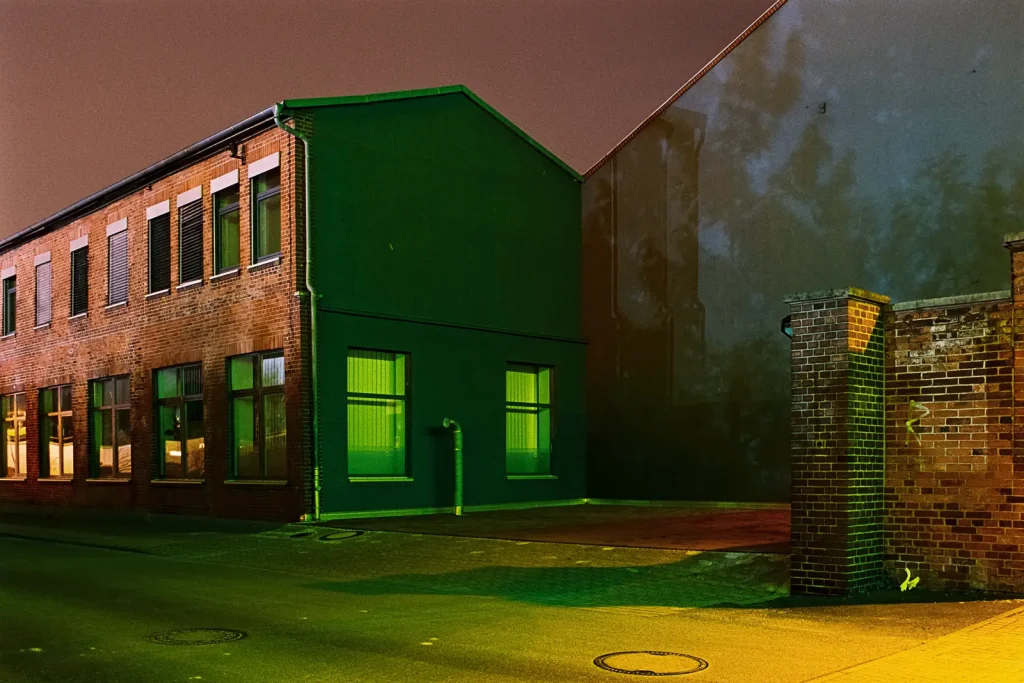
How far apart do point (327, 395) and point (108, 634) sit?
10.8 m

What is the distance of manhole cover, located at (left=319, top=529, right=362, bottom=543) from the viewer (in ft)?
55.8

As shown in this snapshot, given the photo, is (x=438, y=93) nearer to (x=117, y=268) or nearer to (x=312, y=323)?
(x=312, y=323)

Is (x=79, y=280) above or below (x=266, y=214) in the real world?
below

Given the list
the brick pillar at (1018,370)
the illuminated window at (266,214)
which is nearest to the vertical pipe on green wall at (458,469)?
the illuminated window at (266,214)

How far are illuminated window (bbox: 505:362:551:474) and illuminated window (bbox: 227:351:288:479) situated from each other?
564cm

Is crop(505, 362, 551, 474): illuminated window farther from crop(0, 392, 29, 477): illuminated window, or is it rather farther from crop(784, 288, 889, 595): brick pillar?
crop(0, 392, 29, 477): illuminated window

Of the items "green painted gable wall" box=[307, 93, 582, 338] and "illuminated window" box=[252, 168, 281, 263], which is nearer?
"green painted gable wall" box=[307, 93, 582, 338]

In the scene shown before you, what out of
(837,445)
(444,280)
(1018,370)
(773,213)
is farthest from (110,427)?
(1018,370)

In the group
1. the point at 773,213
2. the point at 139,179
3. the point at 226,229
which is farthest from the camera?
the point at 139,179

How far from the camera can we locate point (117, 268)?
84.1 ft

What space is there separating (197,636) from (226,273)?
13587 millimetres

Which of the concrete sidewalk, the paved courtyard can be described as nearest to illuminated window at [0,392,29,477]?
the concrete sidewalk

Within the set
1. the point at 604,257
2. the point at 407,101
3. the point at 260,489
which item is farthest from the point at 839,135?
the point at 260,489

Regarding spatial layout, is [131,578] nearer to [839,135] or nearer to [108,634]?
[108,634]
